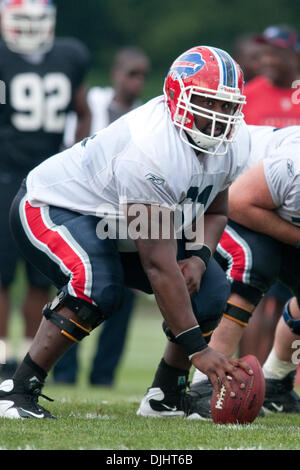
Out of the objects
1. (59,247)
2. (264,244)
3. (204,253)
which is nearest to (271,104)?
(264,244)

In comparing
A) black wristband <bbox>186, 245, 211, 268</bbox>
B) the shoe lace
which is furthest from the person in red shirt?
the shoe lace

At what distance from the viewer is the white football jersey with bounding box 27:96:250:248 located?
3824 mm

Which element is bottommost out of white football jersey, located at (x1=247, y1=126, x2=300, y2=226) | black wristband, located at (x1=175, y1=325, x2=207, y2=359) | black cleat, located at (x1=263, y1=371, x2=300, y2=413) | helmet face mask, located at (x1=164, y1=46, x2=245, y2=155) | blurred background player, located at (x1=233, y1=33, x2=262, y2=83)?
black cleat, located at (x1=263, y1=371, x2=300, y2=413)

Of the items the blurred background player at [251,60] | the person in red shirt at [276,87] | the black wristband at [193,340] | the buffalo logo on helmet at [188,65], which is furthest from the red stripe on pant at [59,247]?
the blurred background player at [251,60]

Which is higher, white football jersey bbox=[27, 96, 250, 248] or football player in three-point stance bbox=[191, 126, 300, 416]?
white football jersey bbox=[27, 96, 250, 248]

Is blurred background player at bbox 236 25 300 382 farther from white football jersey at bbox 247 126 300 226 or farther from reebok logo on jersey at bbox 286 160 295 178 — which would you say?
reebok logo on jersey at bbox 286 160 295 178

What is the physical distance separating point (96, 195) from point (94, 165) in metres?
0.14

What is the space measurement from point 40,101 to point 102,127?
103 centimetres

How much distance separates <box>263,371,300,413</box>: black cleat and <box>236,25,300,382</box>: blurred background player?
1.73 meters

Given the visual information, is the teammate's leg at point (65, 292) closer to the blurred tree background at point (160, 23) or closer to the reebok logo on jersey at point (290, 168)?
the reebok logo on jersey at point (290, 168)

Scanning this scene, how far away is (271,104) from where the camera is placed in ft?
24.2

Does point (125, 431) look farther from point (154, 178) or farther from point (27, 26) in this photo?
point (27, 26)

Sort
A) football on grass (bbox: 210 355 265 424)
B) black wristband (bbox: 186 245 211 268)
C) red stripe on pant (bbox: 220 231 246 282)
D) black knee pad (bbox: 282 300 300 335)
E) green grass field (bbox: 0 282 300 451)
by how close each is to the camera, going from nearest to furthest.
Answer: green grass field (bbox: 0 282 300 451) → football on grass (bbox: 210 355 265 424) → black wristband (bbox: 186 245 211 268) → red stripe on pant (bbox: 220 231 246 282) → black knee pad (bbox: 282 300 300 335)
